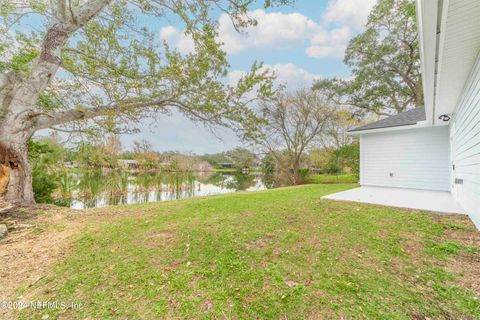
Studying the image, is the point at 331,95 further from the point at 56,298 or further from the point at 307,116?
the point at 56,298

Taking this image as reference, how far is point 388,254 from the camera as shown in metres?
2.58

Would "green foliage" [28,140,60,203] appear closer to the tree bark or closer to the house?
the tree bark

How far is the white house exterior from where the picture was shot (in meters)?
2.34

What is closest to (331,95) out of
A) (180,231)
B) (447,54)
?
(447,54)

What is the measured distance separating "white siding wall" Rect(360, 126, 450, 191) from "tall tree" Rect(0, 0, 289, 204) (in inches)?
243

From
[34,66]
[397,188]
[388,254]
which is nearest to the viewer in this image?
[388,254]

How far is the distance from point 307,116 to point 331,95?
261 cm

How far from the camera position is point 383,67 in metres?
14.3

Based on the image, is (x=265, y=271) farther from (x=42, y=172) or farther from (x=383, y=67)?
(x=383, y=67)

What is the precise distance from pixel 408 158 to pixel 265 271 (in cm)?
791

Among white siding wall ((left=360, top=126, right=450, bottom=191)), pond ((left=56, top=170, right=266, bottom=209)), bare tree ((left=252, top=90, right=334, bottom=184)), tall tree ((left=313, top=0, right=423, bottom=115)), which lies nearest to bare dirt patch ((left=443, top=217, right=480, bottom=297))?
white siding wall ((left=360, top=126, right=450, bottom=191))

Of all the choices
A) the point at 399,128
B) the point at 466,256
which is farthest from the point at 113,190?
the point at 399,128

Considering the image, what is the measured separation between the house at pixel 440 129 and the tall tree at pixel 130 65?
110 inches

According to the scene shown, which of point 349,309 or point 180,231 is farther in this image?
point 180,231
